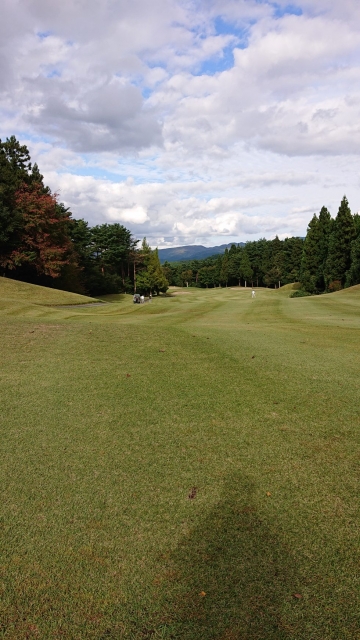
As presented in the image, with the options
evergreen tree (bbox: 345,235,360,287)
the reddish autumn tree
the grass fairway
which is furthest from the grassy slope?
evergreen tree (bbox: 345,235,360,287)

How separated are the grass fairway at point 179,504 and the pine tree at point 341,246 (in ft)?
156

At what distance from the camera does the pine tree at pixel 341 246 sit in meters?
50.2

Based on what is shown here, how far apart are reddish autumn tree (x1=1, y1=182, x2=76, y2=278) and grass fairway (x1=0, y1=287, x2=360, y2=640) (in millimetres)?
33630

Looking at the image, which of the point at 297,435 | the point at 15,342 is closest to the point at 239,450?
the point at 297,435

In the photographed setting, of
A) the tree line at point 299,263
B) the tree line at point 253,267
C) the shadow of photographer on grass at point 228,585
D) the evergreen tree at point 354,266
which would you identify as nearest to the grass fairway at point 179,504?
the shadow of photographer on grass at point 228,585

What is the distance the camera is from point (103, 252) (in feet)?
234

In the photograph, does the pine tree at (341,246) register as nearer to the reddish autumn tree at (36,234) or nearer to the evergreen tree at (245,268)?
the reddish autumn tree at (36,234)

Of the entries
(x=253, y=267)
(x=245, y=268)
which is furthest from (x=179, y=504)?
(x=253, y=267)

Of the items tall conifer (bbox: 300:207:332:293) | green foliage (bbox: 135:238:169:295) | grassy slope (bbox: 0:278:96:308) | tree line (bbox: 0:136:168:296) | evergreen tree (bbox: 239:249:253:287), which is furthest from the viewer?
evergreen tree (bbox: 239:249:253:287)

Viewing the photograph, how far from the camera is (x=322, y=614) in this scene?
2494 mm

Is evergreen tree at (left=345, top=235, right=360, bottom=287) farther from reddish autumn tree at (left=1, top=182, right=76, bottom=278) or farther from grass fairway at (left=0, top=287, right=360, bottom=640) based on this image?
grass fairway at (left=0, top=287, right=360, bottom=640)

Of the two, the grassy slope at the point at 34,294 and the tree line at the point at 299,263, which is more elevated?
the tree line at the point at 299,263

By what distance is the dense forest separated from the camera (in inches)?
1500

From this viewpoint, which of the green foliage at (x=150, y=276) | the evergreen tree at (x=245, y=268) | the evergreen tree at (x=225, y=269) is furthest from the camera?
the evergreen tree at (x=225, y=269)
